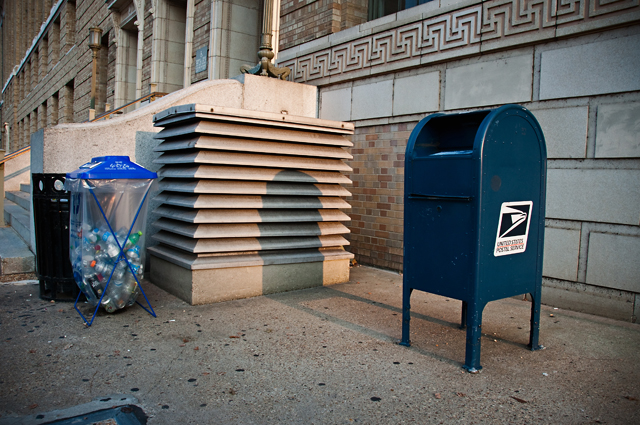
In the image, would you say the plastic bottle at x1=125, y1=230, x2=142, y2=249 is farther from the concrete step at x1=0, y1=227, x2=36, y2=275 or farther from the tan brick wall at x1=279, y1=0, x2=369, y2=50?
the tan brick wall at x1=279, y1=0, x2=369, y2=50

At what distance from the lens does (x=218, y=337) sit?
3.90m

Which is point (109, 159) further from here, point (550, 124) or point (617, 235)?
point (617, 235)

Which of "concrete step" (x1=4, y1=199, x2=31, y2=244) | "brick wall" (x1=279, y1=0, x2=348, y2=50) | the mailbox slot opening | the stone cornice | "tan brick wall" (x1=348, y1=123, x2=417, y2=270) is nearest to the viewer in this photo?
the mailbox slot opening

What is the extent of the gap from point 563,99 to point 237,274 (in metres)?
3.74

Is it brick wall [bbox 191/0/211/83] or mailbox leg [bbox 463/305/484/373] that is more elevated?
brick wall [bbox 191/0/211/83]

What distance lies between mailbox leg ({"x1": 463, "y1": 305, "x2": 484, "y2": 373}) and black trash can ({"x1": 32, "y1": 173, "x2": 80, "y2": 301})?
12.9 feet

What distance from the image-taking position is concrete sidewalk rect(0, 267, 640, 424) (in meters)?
2.73

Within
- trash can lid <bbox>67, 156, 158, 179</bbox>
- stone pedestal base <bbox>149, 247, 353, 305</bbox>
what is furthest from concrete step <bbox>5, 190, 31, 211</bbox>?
trash can lid <bbox>67, 156, 158, 179</bbox>

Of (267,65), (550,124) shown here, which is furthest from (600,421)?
(267,65)

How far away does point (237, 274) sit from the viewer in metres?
5.03

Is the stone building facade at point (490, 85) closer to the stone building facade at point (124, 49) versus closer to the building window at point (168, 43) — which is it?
the stone building facade at point (124, 49)

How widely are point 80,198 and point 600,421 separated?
4.30 meters

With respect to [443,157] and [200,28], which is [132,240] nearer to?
[443,157]

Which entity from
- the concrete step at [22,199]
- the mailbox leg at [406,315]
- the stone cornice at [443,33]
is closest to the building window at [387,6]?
the stone cornice at [443,33]
